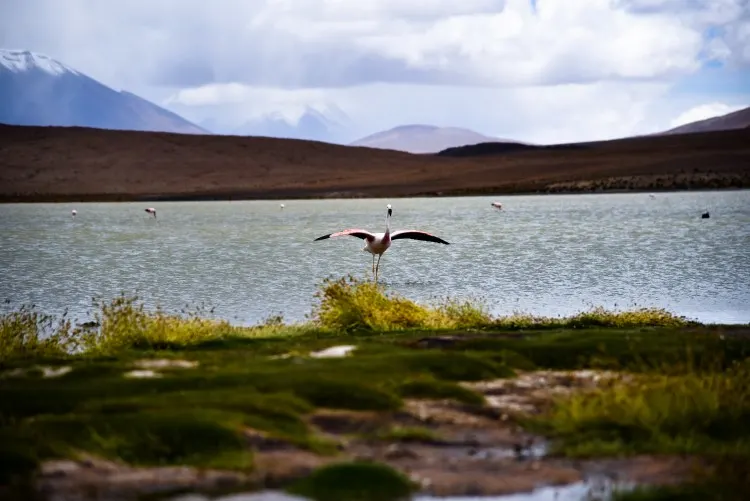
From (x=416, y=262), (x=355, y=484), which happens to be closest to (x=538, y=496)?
(x=355, y=484)

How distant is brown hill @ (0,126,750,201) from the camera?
314 feet

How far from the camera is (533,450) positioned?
28.2 feet

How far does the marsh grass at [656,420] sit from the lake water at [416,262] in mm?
8713

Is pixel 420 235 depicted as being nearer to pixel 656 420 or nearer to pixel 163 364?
pixel 163 364

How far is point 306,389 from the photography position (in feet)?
32.0

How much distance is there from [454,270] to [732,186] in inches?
2310

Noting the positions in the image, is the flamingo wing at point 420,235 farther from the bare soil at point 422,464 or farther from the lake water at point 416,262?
the bare soil at point 422,464

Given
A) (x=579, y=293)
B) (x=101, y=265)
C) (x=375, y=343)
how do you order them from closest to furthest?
1. (x=375, y=343)
2. (x=579, y=293)
3. (x=101, y=265)

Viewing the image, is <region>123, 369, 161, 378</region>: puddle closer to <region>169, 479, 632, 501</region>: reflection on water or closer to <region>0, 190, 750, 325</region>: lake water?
<region>169, 479, 632, 501</region>: reflection on water

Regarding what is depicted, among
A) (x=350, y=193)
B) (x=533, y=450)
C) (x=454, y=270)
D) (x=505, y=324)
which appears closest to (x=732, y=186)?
(x=350, y=193)

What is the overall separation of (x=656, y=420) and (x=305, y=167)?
4413 inches

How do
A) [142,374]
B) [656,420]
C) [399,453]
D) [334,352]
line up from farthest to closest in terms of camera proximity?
1. [334,352]
2. [142,374]
3. [656,420]
4. [399,453]

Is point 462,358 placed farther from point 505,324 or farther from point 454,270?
point 454,270

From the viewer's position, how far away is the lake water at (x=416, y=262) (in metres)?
21.7
